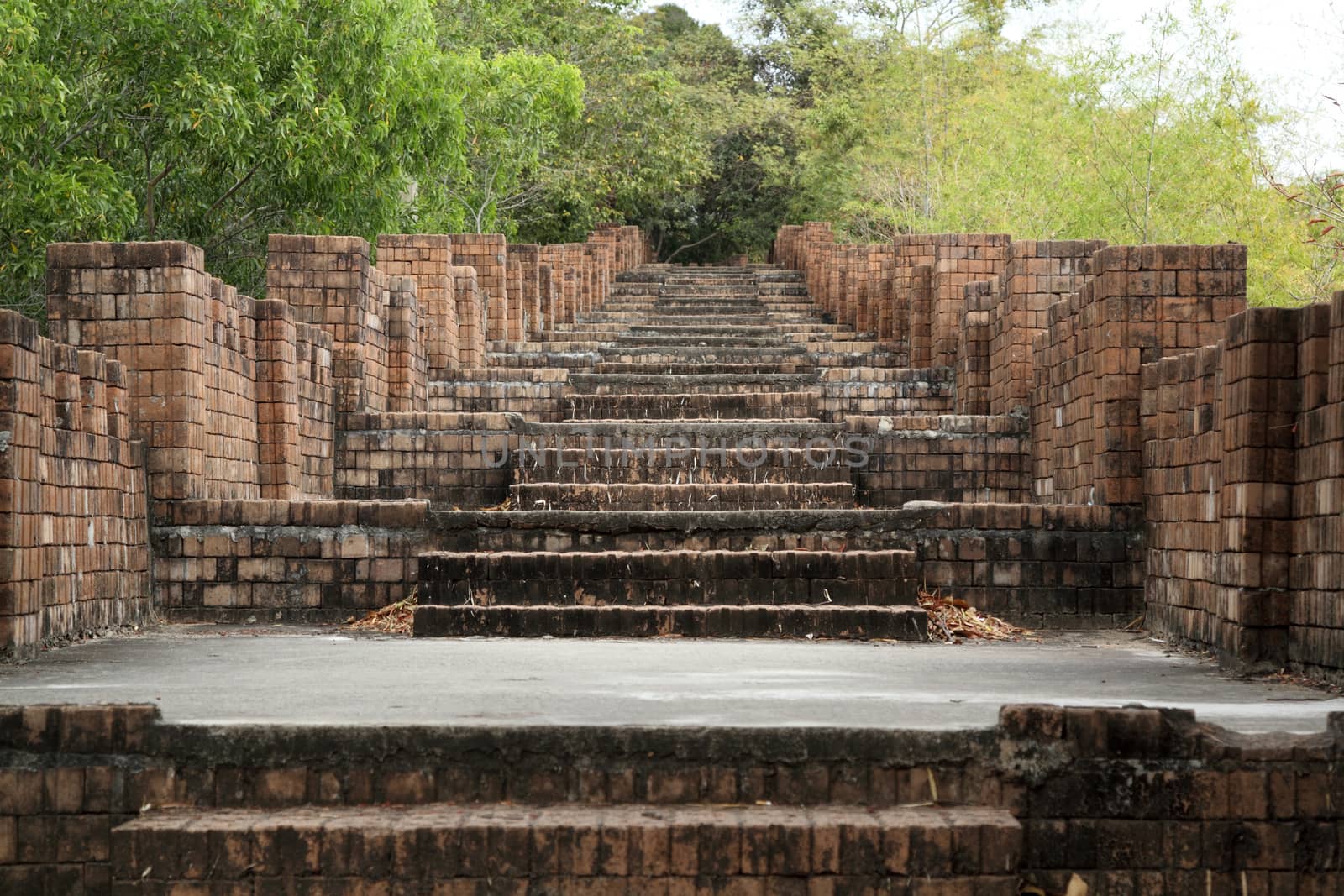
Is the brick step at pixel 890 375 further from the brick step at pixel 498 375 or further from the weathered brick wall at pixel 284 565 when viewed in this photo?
the weathered brick wall at pixel 284 565

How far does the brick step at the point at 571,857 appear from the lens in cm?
354

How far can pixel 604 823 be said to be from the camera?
3.57 metres

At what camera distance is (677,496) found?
29.0ft

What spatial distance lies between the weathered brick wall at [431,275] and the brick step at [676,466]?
343cm

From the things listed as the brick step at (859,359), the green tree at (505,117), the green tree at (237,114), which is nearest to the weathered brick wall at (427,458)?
the green tree at (237,114)

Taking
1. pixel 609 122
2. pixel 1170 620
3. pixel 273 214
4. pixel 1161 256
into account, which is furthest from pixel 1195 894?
pixel 609 122

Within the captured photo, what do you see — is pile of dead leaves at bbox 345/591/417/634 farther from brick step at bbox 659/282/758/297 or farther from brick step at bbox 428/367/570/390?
brick step at bbox 659/282/758/297

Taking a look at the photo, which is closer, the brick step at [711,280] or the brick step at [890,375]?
the brick step at [890,375]

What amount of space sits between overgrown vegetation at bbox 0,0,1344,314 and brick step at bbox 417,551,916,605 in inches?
232

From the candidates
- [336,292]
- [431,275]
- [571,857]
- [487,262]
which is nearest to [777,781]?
[571,857]

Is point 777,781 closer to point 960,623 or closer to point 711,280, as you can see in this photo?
point 960,623

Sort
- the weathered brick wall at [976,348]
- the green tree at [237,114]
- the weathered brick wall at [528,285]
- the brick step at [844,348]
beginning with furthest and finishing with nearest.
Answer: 1. the weathered brick wall at [528,285]
2. the brick step at [844,348]
3. the green tree at [237,114]
4. the weathered brick wall at [976,348]

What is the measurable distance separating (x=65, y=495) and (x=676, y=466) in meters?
4.36

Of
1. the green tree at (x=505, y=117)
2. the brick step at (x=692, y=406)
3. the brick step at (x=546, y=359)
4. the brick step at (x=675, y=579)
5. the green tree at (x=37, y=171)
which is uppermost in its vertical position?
the green tree at (x=505, y=117)
